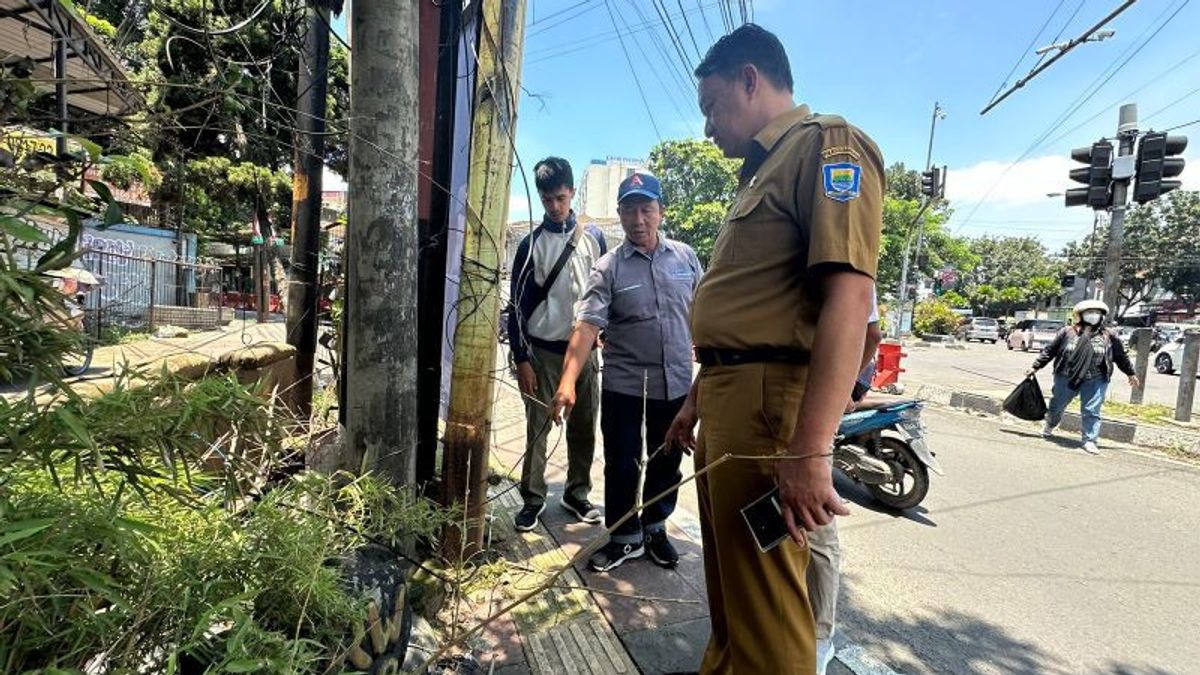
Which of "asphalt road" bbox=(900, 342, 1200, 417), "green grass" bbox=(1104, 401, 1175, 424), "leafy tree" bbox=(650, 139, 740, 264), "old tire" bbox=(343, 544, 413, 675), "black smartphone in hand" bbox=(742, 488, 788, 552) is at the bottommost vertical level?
"asphalt road" bbox=(900, 342, 1200, 417)

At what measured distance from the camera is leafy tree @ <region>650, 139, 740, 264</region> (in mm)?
24656

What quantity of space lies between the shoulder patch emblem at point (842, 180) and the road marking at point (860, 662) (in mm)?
1842

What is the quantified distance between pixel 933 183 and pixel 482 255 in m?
17.8

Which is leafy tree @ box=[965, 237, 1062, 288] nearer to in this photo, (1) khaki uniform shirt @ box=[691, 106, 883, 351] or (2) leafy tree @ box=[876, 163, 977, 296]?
(2) leafy tree @ box=[876, 163, 977, 296]

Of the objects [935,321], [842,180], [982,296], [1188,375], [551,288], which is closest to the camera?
[842,180]

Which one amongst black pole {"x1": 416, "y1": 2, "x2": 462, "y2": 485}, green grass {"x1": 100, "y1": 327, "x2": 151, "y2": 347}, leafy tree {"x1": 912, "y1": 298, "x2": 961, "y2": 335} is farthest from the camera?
leafy tree {"x1": 912, "y1": 298, "x2": 961, "y2": 335}

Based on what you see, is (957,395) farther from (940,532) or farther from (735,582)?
(735,582)

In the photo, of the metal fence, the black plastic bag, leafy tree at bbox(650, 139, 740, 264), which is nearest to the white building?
leafy tree at bbox(650, 139, 740, 264)

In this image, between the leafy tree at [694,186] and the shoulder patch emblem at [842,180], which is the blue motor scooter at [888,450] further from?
the leafy tree at [694,186]

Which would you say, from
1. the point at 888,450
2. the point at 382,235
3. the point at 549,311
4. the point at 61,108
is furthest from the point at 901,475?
the point at 61,108

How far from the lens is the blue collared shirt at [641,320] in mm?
2779

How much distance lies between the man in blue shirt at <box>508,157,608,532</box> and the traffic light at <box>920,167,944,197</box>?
54.0ft

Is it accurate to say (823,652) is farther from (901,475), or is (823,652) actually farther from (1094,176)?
(1094,176)

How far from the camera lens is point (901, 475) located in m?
3.99
